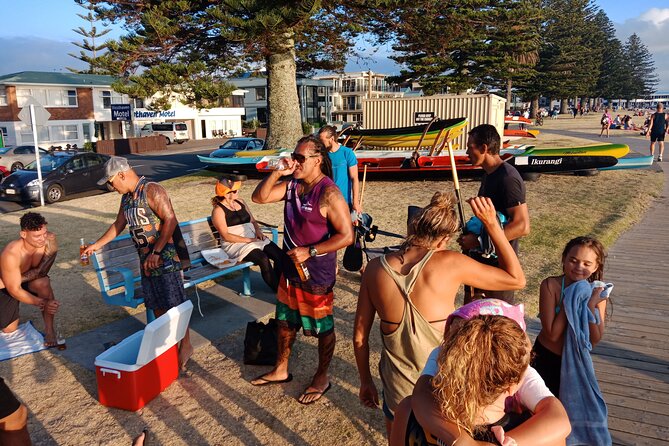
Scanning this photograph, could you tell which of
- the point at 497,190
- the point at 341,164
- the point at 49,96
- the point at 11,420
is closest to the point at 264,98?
the point at 49,96

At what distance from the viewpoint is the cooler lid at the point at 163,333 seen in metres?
3.53

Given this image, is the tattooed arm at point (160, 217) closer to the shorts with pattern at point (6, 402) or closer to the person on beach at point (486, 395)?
the shorts with pattern at point (6, 402)

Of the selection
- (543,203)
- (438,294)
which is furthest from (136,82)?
(438,294)

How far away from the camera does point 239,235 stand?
5.95 m

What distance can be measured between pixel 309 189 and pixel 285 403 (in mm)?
1608

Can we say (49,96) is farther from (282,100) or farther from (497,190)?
(497,190)

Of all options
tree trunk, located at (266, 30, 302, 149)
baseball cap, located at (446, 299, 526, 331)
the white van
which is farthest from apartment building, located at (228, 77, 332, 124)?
baseball cap, located at (446, 299, 526, 331)

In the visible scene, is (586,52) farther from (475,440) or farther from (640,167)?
(475,440)

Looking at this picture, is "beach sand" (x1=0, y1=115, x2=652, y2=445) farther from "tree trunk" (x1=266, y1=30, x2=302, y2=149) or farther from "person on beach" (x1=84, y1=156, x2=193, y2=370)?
"tree trunk" (x1=266, y1=30, x2=302, y2=149)

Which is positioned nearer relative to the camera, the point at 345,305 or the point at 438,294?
the point at 438,294

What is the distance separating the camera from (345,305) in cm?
567

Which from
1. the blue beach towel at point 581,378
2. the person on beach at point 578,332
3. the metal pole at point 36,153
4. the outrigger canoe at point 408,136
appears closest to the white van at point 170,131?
the metal pole at point 36,153

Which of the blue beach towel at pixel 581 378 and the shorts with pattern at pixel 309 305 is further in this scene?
the shorts with pattern at pixel 309 305

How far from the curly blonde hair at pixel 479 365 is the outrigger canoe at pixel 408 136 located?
12.5 metres
